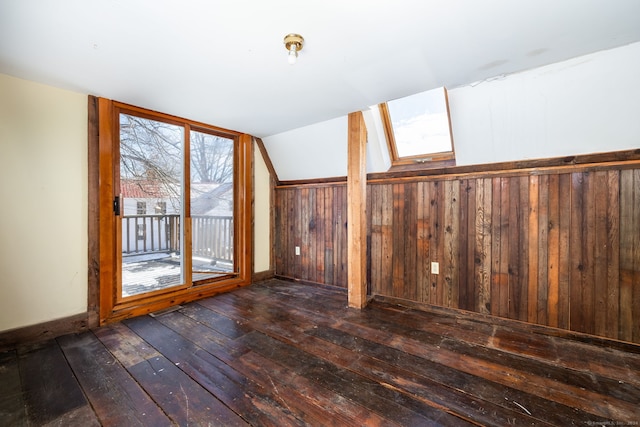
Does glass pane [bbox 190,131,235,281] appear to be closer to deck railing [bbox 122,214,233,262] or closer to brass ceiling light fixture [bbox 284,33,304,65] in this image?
deck railing [bbox 122,214,233,262]

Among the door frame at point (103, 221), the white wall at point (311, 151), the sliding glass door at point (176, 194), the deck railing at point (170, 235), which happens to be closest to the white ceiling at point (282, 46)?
the door frame at point (103, 221)

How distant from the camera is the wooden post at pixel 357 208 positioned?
105 inches

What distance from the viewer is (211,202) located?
391 cm

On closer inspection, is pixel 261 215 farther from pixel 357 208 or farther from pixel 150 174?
pixel 357 208

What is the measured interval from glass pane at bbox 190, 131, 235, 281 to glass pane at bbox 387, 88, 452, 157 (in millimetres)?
2114

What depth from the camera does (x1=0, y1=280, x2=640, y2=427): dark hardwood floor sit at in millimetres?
1302

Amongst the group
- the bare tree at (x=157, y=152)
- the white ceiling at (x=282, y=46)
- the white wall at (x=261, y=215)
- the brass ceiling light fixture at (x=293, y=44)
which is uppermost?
the white ceiling at (x=282, y=46)

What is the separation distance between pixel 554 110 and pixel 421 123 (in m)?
0.96

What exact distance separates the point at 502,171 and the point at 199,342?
2865mm

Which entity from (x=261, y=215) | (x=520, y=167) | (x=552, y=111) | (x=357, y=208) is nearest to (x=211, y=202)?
(x=261, y=215)

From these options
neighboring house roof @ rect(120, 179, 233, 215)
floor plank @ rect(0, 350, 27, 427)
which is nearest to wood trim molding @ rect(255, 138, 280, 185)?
neighboring house roof @ rect(120, 179, 233, 215)

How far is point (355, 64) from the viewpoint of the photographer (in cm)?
183

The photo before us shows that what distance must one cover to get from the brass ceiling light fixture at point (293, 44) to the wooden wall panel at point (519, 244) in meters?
1.72

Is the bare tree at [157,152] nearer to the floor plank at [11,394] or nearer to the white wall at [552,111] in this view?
Answer: the floor plank at [11,394]
